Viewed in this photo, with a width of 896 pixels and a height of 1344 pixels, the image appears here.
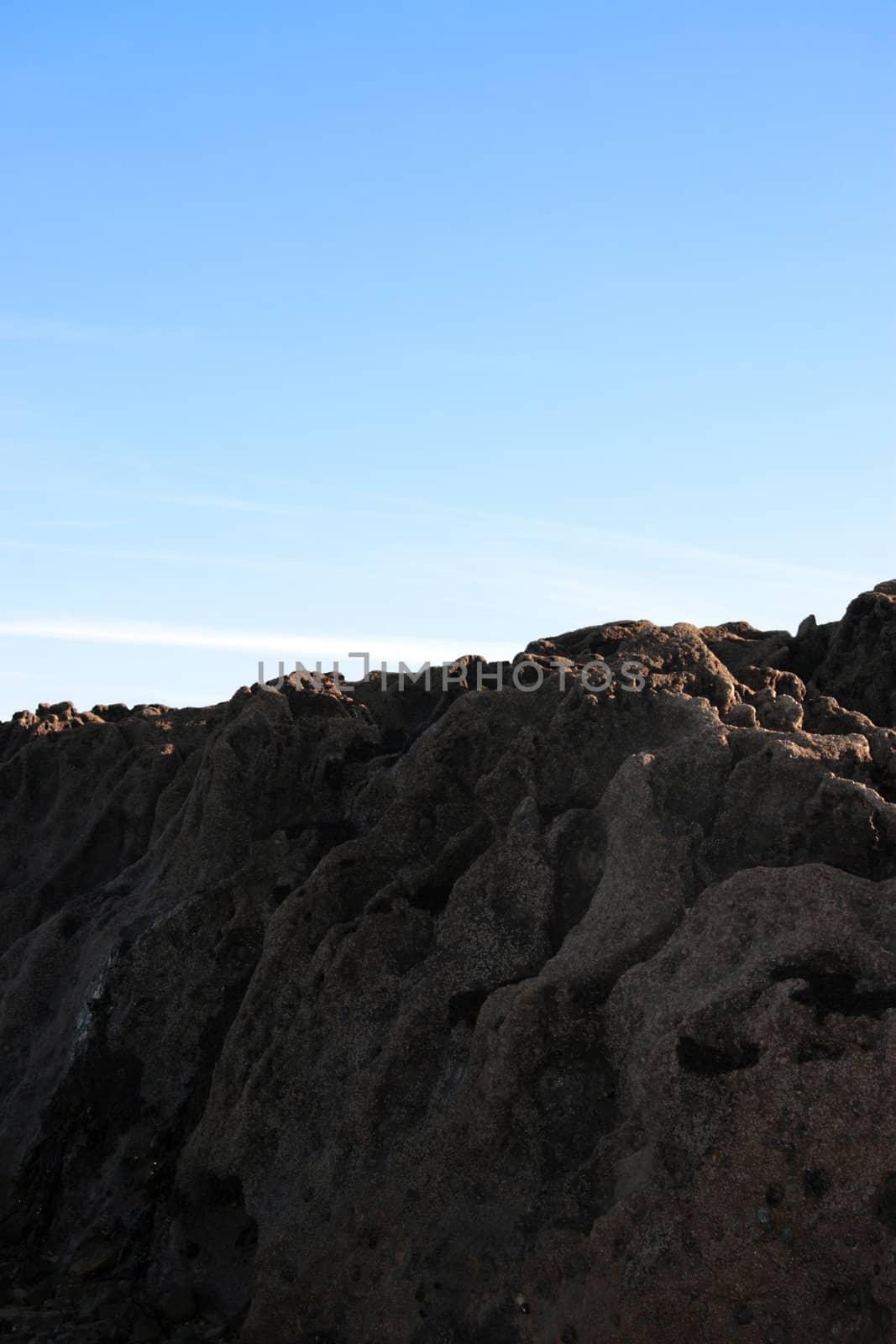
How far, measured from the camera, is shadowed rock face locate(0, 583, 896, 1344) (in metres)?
8.08

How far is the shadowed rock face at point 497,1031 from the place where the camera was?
318 inches

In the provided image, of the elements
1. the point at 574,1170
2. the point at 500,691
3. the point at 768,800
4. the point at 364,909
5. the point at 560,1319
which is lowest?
the point at 560,1319

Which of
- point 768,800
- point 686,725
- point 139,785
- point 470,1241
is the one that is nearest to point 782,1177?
point 470,1241

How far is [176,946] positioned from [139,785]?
5.17m

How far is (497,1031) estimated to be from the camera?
32.1 feet

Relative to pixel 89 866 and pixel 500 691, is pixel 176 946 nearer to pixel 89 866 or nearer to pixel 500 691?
pixel 500 691

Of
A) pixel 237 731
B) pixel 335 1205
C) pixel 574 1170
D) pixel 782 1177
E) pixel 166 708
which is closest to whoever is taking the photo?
pixel 782 1177

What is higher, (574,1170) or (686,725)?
(686,725)

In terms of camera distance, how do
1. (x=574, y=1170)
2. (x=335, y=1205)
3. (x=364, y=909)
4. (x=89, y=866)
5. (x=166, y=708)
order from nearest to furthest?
(x=574, y=1170) → (x=335, y=1205) → (x=364, y=909) → (x=89, y=866) → (x=166, y=708)

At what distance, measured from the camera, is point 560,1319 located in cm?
841

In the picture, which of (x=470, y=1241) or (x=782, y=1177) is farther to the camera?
(x=470, y=1241)

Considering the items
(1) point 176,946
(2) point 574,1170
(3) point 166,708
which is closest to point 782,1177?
(2) point 574,1170

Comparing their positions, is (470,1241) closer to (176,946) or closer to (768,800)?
(768,800)

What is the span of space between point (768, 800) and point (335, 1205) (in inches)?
174
